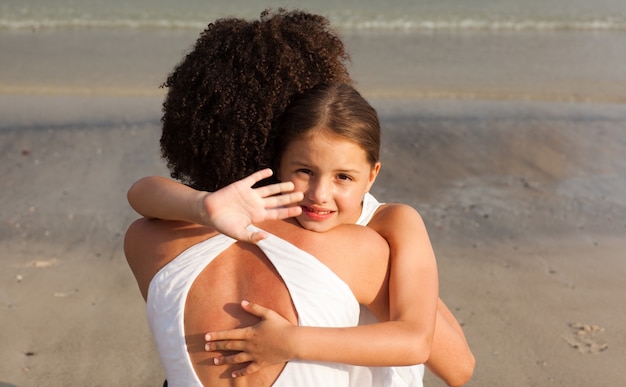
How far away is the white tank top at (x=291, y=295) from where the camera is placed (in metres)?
1.99

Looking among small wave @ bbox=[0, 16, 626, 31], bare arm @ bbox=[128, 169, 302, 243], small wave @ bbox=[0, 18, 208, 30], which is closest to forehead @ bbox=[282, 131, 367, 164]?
bare arm @ bbox=[128, 169, 302, 243]

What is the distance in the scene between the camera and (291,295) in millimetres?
1985

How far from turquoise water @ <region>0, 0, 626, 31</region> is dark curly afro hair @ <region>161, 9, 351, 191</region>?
34.3 feet

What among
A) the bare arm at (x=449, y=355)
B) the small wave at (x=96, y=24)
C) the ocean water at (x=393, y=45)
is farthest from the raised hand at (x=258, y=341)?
the small wave at (x=96, y=24)

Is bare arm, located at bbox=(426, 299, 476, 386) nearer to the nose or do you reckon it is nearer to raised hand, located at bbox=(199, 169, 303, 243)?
the nose

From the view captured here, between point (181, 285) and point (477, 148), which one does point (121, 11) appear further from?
point (181, 285)

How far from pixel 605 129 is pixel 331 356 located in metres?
Answer: 5.50

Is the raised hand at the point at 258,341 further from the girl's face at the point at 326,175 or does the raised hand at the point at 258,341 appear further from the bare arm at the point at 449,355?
the bare arm at the point at 449,355

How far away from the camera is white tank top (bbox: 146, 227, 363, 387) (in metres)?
1.99

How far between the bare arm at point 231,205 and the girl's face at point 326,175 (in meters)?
0.09

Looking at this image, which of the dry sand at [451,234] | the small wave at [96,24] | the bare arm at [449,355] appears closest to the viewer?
the bare arm at [449,355]

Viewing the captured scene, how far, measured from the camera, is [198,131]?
2234 millimetres

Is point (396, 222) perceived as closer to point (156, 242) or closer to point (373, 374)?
point (373, 374)

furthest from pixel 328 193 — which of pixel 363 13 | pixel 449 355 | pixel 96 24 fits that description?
pixel 363 13
